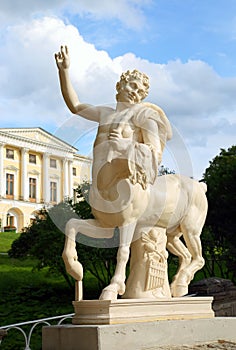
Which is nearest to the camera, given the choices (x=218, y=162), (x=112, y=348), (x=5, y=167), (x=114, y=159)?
(x=112, y=348)

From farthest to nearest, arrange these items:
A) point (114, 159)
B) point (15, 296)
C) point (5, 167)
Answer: point (5, 167), point (15, 296), point (114, 159)

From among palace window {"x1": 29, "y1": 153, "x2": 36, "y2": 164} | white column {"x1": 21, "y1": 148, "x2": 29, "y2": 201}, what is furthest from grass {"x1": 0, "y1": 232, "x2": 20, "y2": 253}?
palace window {"x1": 29, "y1": 153, "x2": 36, "y2": 164}

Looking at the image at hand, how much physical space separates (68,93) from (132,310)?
2.10 m

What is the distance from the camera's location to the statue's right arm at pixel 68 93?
5312 mm

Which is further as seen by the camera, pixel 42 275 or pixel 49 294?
pixel 42 275

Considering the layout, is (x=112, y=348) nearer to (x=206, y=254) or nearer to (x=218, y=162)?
(x=206, y=254)

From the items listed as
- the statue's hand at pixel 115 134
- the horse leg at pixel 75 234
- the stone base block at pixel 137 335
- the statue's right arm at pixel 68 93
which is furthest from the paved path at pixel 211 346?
the statue's right arm at pixel 68 93

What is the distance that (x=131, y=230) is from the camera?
16.5 feet

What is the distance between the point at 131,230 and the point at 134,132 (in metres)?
0.90

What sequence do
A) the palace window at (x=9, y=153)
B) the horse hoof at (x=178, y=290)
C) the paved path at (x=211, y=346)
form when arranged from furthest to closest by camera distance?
the palace window at (x=9, y=153) < the horse hoof at (x=178, y=290) < the paved path at (x=211, y=346)

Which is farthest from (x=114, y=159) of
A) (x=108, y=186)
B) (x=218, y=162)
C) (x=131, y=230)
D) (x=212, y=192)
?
(x=218, y=162)

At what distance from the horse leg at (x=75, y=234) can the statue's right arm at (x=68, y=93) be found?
99cm

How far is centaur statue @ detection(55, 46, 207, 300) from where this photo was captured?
4.94 m

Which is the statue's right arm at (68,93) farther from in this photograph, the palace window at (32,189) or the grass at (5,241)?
the palace window at (32,189)
